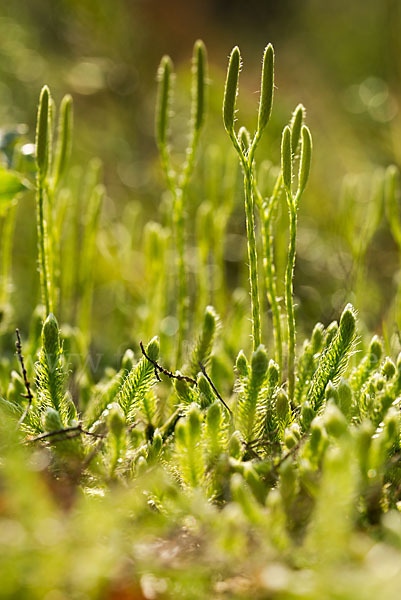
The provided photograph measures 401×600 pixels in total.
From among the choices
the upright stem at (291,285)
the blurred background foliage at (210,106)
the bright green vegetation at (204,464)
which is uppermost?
the blurred background foliage at (210,106)

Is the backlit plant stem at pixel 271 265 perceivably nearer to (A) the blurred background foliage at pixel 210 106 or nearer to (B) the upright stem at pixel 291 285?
(B) the upright stem at pixel 291 285

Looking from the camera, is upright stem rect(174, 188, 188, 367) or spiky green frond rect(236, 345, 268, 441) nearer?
spiky green frond rect(236, 345, 268, 441)

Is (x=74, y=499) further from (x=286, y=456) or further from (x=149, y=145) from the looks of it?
(x=149, y=145)

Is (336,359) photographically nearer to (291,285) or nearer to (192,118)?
(291,285)

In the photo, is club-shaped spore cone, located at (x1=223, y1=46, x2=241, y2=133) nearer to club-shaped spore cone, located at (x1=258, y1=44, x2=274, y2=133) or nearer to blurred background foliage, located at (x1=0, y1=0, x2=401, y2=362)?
club-shaped spore cone, located at (x1=258, y1=44, x2=274, y2=133)

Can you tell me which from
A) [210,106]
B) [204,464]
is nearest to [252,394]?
[204,464]

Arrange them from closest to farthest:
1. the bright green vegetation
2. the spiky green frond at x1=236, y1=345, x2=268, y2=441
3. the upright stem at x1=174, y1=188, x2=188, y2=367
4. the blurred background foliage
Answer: the bright green vegetation → the spiky green frond at x1=236, y1=345, x2=268, y2=441 → the upright stem at x1=174, y1=188, x2=188, y2=367 → the blurred background foliage

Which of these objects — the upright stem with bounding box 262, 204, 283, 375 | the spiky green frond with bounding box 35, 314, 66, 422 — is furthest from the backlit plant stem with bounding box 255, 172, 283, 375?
the spiky green frond with bounding box 35, 314, 66, 422

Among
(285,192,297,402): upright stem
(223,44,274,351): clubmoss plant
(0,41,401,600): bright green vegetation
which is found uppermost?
(223,44,274,351): clubmoss plant

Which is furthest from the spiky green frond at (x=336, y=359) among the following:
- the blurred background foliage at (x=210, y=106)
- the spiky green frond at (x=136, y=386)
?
Result: the blurred background foliage at (x=210, y=106)

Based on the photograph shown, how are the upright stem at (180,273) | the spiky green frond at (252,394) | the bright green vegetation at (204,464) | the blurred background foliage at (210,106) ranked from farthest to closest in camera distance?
the blurred background foliage at (210,106), the upright stem at (180,273), the spiky green frond at (252,394), the bright green vegetation at (204,464)
